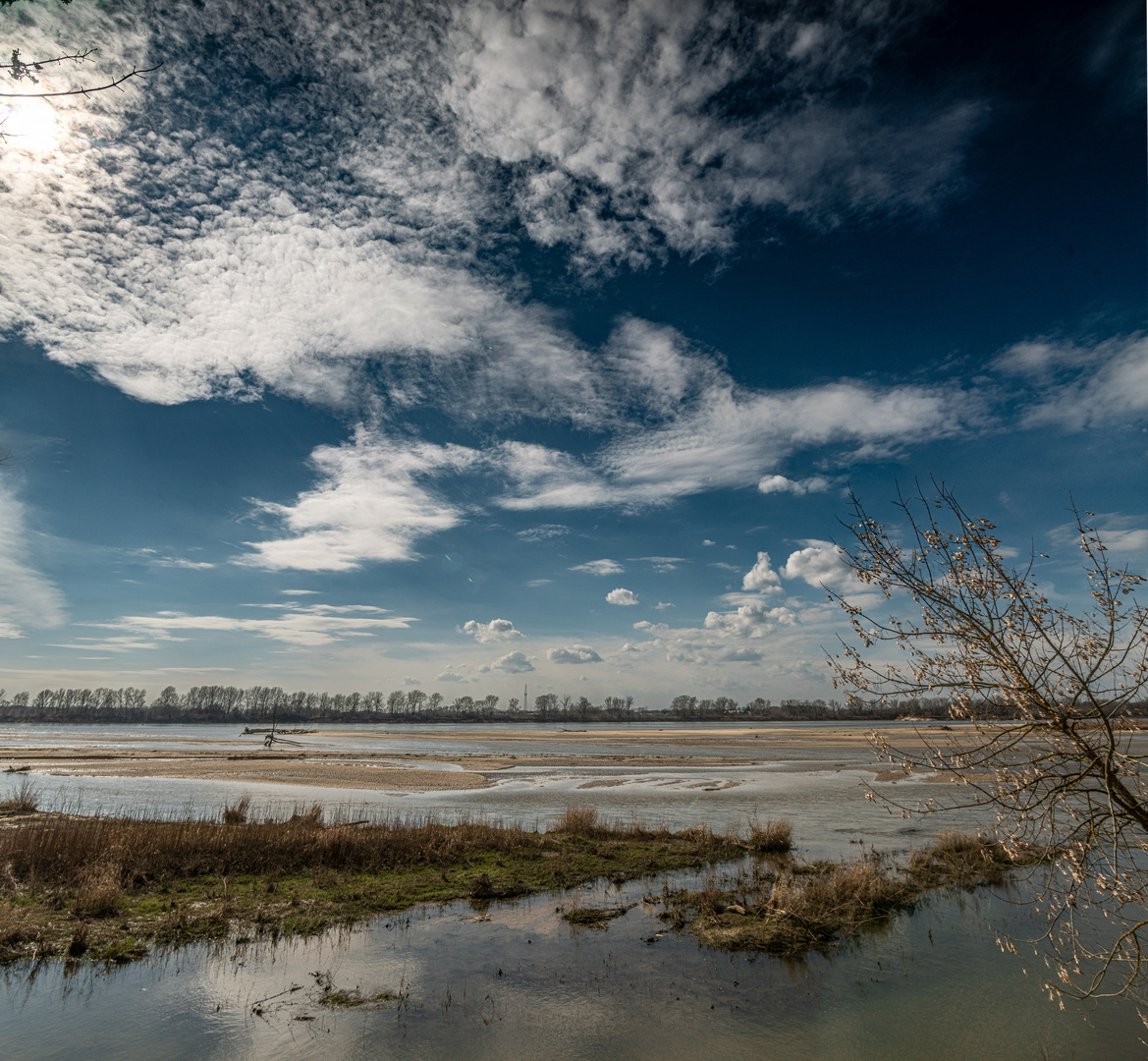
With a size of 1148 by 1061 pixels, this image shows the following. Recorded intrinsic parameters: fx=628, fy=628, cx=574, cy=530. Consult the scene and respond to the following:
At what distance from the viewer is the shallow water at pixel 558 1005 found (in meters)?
10.1

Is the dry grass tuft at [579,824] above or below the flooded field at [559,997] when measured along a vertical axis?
above

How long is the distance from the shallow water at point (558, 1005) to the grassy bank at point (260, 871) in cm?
138

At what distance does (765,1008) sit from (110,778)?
5295 centimetres

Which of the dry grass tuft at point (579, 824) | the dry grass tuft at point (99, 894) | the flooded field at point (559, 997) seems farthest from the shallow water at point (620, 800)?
the dry grass tuft at point (99, 894)

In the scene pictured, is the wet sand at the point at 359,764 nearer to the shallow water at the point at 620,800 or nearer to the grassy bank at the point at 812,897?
the shallow water at the point at 620,800

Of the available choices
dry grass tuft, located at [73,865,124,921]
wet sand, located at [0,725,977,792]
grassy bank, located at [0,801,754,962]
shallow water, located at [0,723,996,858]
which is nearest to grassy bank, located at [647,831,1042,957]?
grassy bank, located at [0,801,754,962]

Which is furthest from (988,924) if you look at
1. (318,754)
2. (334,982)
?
(318,754)

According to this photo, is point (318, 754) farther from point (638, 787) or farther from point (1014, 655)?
point (1014, 655)

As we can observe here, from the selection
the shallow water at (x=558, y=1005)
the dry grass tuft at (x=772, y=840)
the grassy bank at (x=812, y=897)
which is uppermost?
the dry grass tuft at (x=772, y=840)

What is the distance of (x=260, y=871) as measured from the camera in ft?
60.5

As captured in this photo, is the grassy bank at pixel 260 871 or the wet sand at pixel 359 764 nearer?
the grassy bank at pixel 260 871

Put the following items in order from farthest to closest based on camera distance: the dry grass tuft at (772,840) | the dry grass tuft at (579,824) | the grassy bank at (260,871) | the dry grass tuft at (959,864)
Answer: the dry grass tuft at (579,824)
the dry grass tuft at (772,840)
the dry grass tuft at (959,864)
the grassy bank at (260,871)

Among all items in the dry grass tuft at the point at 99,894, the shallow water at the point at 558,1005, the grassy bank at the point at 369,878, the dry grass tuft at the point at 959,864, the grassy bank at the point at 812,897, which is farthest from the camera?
the dry grass tuft at the point at 959,864

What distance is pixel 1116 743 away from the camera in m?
5.40
